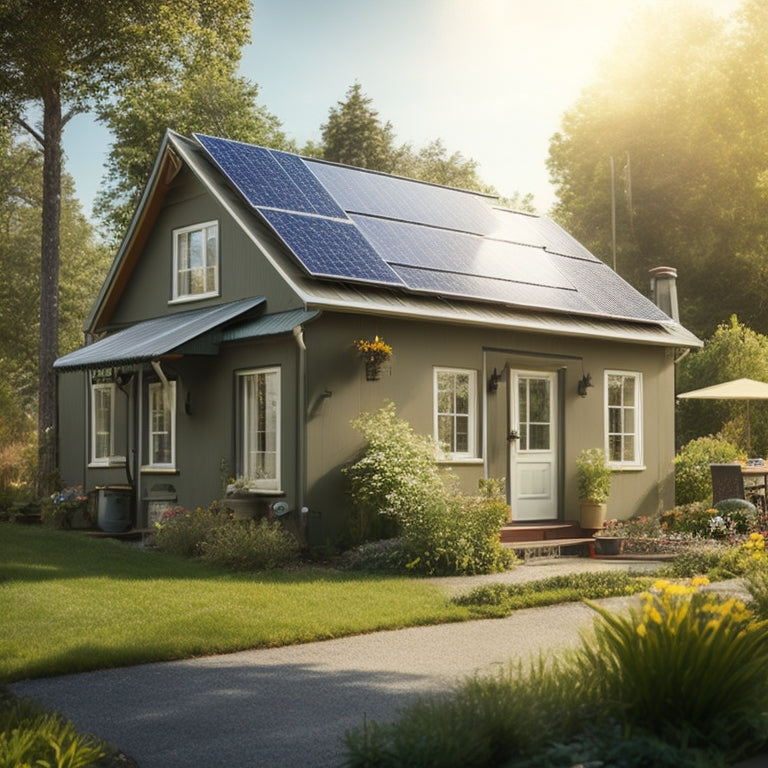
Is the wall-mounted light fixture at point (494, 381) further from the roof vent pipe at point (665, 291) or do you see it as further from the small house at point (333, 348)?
the roof vent pipe at point (665, 291)

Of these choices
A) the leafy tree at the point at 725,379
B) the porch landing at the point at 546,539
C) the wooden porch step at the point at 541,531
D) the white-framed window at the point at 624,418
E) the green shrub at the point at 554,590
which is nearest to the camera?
the green shrub at the point at 554,590

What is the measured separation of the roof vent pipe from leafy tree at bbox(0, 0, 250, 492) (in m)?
11.2

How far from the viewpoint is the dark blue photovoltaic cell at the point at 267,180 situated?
15.0m

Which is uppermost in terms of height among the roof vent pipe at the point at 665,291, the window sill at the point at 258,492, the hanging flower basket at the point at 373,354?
the roof vent pipe at the point at 665,291

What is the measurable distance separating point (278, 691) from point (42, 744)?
2.04 meters

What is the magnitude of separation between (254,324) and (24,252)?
2780cm

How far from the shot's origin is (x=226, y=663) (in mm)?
7480

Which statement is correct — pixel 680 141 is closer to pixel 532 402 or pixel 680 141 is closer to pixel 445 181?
pixel 445 181

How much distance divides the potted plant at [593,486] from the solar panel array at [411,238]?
239 centimetres

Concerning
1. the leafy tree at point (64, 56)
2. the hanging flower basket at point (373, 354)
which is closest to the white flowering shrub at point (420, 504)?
the hanging flower basket at point (373, 354)

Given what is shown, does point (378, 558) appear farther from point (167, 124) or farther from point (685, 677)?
point (167, 124)

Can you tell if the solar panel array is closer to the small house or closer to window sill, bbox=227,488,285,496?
the small house

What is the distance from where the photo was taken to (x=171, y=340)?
563 inches

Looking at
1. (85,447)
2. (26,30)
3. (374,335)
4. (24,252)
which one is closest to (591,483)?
(374,335)
